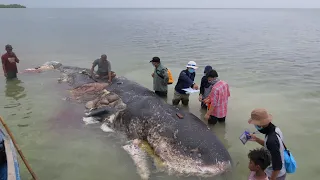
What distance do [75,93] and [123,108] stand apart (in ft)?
13.6

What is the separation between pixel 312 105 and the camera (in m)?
11.6

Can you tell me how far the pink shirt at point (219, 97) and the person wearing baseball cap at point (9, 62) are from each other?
1072cm

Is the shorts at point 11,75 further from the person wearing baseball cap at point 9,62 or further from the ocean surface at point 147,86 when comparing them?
the ocean surface at point 147,86

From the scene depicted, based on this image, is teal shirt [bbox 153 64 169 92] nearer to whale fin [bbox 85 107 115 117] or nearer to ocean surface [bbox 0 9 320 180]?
ocean surface [bbox 0 9 320 180]

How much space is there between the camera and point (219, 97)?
26.2ft

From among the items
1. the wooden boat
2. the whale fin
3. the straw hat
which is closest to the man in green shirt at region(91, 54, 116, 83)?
the whale fin

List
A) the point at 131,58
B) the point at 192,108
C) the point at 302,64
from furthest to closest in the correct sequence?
the point at 131,58, the point at 302,64, the point at 192,108

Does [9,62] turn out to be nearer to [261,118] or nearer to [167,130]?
[167,130]

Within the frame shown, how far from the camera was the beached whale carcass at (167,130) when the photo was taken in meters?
6.38

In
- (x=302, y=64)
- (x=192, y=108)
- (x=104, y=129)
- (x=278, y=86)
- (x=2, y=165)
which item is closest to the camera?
(x=2, y=165)

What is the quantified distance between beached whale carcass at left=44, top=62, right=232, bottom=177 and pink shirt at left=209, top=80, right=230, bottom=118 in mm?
753

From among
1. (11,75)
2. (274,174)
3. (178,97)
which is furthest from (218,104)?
(11,75)

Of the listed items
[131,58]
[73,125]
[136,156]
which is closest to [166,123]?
[136,156]

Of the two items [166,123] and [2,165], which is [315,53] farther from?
[2,165]
